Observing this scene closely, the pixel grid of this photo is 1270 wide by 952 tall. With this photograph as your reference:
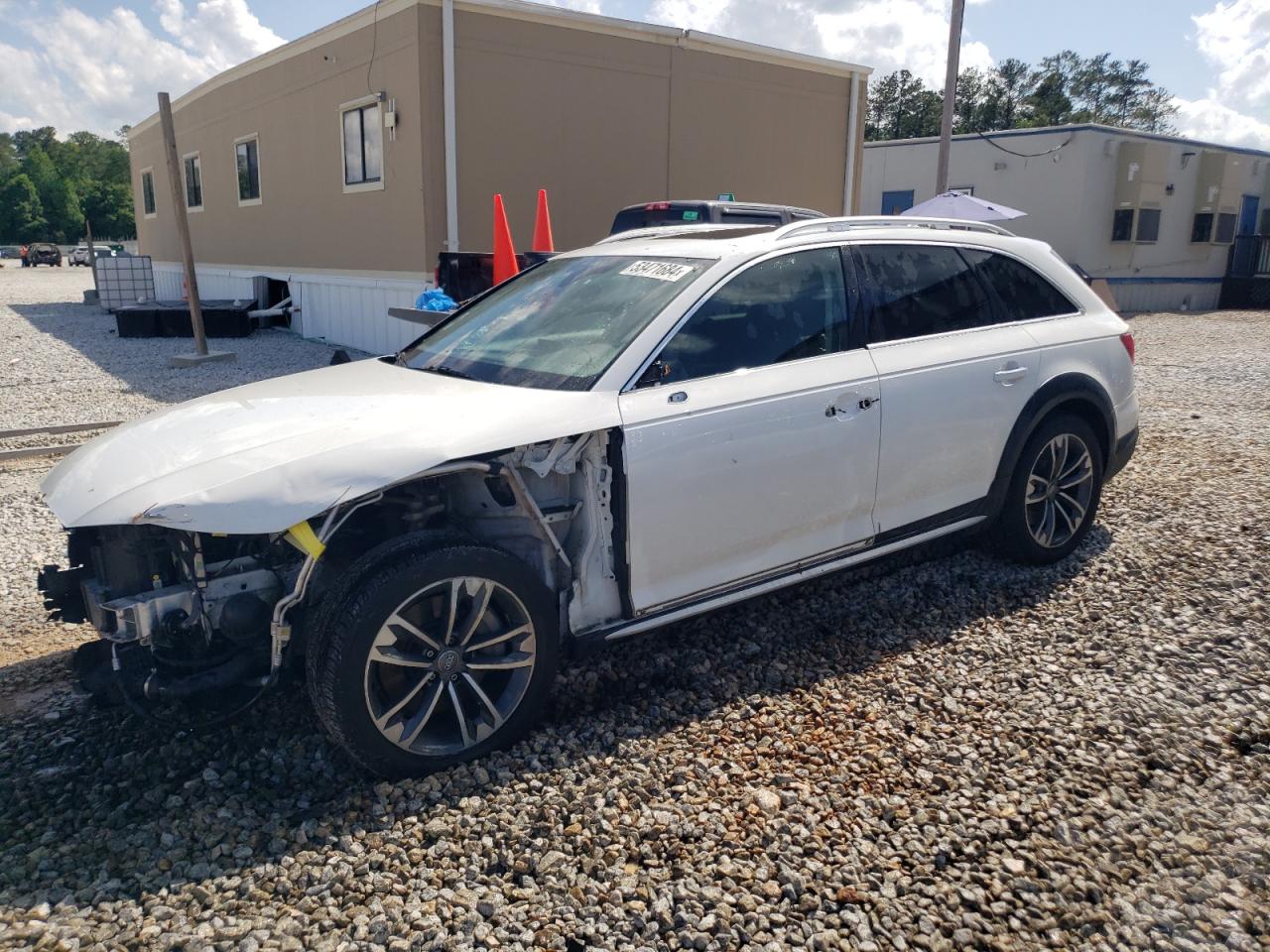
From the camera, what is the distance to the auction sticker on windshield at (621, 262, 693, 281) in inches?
149

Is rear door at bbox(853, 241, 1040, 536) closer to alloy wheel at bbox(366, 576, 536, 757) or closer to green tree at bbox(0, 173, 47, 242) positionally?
alloy wheel at bbox(366, 576, 536, 757)

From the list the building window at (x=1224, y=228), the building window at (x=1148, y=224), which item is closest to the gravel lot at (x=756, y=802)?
the building window at (x=1148, y=224)

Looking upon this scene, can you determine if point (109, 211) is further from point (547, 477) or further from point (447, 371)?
point (547, 477)

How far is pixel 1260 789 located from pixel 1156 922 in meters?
0.85

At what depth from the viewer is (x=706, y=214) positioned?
29.6ft

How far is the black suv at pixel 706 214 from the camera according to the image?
356 inches

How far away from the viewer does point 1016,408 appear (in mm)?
4484

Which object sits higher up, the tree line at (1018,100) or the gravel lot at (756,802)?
the tree line at (1018,100)

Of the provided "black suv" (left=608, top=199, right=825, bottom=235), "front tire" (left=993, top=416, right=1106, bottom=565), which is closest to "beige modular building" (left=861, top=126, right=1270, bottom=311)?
"black suv" (left=608, top=199, right=825, bottom=235)

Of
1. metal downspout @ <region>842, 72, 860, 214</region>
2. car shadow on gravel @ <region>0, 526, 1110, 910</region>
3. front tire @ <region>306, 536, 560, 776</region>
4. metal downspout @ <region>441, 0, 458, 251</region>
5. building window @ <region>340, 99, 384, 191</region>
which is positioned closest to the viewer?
car shadow on gravel @ <region>0, 526, 1110, 910</region>

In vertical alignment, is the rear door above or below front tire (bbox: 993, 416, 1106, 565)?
above

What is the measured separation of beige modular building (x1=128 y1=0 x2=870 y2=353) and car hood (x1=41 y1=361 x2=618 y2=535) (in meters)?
9.04

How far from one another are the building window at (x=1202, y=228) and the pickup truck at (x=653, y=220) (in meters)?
20.3

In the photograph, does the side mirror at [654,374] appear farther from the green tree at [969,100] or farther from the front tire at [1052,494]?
the green tree at [969,100]
